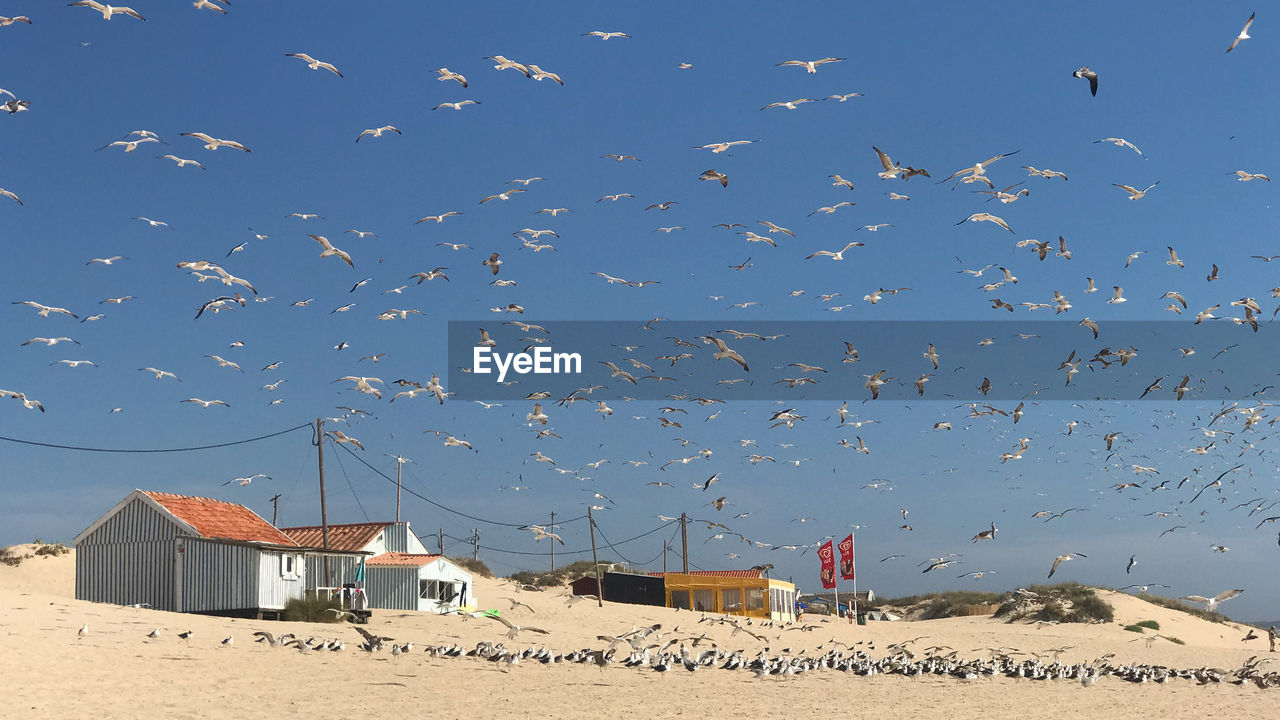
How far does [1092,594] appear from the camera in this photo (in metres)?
63.7

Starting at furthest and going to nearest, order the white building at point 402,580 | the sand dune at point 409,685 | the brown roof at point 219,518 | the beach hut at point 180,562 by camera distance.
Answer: the white building at point 402,580, the brown roof at point 219,518, the beach hut at point 180,562, the sand dune at point 409,685

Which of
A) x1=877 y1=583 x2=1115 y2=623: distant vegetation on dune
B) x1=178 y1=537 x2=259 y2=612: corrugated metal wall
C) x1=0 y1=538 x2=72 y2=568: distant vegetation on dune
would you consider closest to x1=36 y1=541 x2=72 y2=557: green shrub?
x1=0 y1=538 x2=72 y2=568: distant vegetation on dune

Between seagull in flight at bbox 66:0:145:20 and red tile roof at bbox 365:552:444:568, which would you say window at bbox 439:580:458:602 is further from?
seagull in flight at bbox 66:0:145:20

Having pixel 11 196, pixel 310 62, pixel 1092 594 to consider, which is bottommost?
pixel 1092 594

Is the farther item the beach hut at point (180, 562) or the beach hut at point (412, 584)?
the beach hut at point (412, 584)

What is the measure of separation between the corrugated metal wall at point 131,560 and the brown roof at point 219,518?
661mm

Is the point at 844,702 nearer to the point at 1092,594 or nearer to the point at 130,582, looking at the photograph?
the point at 130,582

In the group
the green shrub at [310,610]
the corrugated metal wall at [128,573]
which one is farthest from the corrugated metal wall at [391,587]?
the corrugated metal wall at [128,573]

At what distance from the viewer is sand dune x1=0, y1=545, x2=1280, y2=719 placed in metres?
17.2

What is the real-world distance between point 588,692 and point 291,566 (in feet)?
62.7

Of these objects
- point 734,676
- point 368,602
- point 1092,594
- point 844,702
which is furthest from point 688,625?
point 1092,594

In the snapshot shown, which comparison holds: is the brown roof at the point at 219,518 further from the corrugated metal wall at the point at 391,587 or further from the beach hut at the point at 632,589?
the beach hut at the point at 632,589

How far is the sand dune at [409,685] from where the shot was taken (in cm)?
1720

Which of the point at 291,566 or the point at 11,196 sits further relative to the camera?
the point at 291,566
